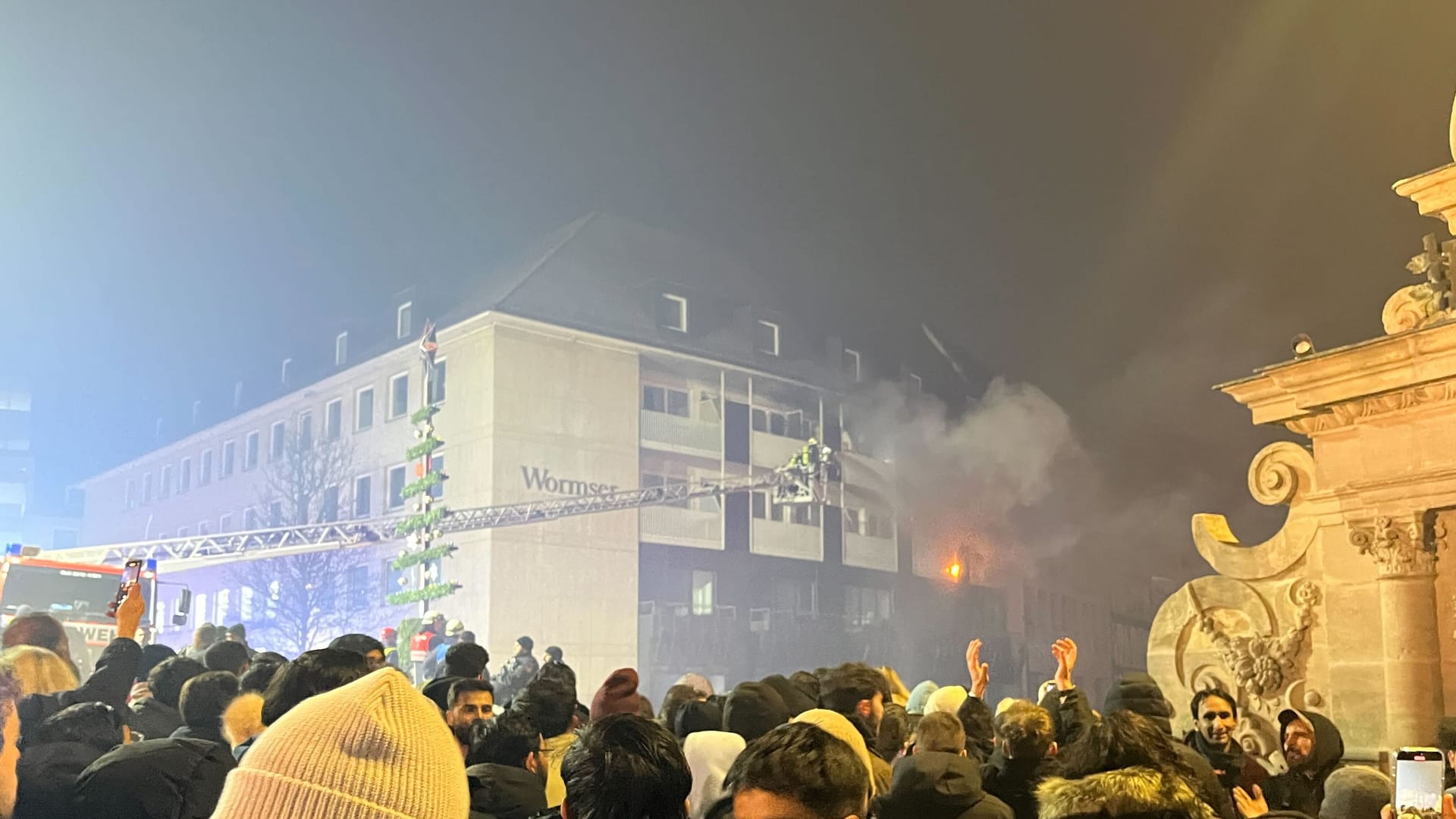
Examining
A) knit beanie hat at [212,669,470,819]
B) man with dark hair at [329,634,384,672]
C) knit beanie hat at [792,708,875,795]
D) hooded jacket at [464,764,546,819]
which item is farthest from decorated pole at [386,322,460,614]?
knit beanie hat at [212,669,470,819]

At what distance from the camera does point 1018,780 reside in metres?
4.16

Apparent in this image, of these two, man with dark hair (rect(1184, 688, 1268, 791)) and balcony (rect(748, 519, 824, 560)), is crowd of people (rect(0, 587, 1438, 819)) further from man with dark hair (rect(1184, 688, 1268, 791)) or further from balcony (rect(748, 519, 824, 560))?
balcony (rect(748, 519, 824, 560))

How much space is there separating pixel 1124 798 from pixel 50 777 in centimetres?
287

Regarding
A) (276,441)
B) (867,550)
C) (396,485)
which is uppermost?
(276,441)

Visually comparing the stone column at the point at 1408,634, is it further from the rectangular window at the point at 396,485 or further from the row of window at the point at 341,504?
the rectangular window at the point at 396,485

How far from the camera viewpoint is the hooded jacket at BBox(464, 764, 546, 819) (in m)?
3.51

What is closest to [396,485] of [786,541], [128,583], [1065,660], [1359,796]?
[786,541]

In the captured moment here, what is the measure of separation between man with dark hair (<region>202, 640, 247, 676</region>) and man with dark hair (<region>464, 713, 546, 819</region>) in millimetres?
2082

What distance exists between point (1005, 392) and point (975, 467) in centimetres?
166

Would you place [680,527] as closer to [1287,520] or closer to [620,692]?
[1287,520]

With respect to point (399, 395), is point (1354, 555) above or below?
below

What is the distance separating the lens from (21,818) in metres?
3.16

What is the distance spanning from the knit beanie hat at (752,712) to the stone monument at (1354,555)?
17.8 ft

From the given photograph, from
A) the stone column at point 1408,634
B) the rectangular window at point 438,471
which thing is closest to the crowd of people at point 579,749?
the stone column at point 1408,634
